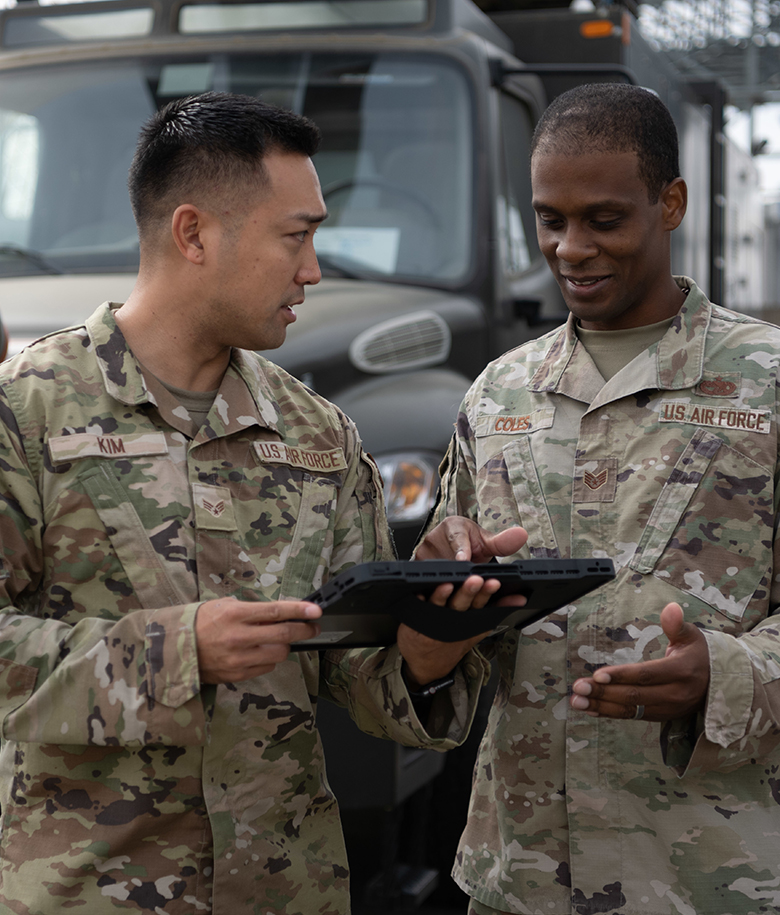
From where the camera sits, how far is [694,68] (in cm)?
1070

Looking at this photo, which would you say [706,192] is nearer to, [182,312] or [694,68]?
[694,68]

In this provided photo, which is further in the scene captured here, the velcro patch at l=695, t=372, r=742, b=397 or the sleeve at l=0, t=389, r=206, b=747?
the velcro patch at l=695, t=372, r=742, b=397

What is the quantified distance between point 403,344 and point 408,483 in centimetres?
69

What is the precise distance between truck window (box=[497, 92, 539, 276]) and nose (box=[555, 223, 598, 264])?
2.41 m

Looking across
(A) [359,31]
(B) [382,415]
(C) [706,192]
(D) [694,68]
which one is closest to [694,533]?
(B) [382,415]

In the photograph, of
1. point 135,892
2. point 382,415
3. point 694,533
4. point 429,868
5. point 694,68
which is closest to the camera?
point 135,892

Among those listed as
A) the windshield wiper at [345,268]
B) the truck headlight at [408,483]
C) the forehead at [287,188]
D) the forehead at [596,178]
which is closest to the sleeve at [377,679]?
the forehead at [287,188]

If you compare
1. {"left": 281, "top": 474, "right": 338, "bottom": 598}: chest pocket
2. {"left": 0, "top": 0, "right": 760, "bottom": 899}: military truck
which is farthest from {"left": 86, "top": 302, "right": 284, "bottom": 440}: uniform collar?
{"left": 0, "top": 0, "right": 760, "bottom": 899}: military truck

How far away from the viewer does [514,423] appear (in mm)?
2232

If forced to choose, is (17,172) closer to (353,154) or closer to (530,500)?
(353,154)

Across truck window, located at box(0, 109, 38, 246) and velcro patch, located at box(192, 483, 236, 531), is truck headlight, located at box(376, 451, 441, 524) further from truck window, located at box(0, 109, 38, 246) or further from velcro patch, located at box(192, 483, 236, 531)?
truck window, located at box(0, 109, 38, 246)

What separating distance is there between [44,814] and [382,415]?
2.03 meters

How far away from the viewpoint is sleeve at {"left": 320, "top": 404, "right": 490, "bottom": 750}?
80.1 inches

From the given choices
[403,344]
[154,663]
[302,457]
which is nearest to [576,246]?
[302,457]
